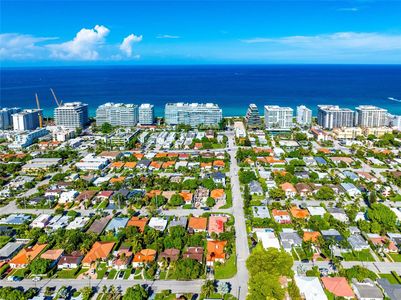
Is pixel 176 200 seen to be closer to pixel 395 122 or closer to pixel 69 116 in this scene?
pixel 69 116

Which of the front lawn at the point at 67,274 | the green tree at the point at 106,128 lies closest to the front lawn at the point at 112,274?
the front lawn at the point at 67,274

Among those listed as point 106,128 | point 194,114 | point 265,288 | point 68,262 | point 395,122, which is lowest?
point 68,262

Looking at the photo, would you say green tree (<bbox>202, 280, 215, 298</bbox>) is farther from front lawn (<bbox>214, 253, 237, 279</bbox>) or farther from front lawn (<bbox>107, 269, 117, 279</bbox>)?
front lawn (<bbox>107, 269, 117, 279</bbox>)

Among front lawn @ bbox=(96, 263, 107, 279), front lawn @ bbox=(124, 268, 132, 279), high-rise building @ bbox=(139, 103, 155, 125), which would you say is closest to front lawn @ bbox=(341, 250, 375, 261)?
front lawn @ bbox=(124, 268, 132, 279)

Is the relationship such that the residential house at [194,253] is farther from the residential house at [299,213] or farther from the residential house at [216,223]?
the residential house at [299,213]

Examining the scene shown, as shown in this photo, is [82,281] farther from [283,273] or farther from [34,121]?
[34,121]

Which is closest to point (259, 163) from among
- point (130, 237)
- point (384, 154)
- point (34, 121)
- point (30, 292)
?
point (384, 154)

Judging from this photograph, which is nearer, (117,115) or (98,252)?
(98,252)

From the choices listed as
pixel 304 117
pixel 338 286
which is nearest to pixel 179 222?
pixel 338 286
